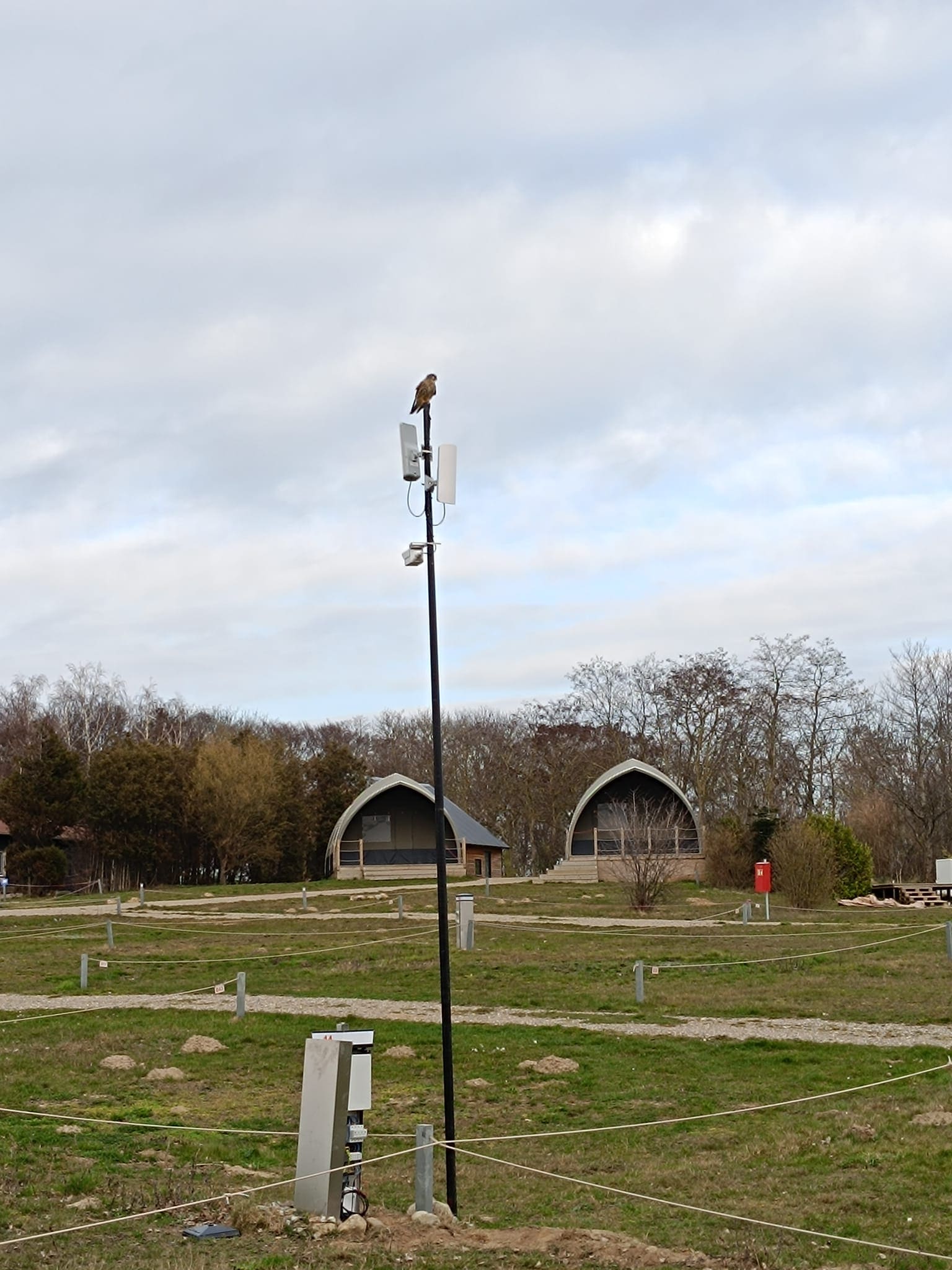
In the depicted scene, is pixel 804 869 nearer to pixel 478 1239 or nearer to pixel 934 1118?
pixel 934 1118

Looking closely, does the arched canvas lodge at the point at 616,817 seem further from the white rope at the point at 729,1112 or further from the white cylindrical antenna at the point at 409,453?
the white cylindrical antenna at the point at 409,453

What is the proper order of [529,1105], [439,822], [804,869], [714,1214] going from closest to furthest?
[714,1214], [439,822], [529,1105], [804,869]

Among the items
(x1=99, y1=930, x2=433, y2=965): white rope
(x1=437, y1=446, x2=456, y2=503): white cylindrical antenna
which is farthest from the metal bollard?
(x1=99, y1=930, x2=433, y2=965): white rope

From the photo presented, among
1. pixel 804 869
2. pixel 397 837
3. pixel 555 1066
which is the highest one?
pixel 397 837

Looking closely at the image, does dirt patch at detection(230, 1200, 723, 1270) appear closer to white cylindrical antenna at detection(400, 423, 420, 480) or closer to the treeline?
white cylindrical antenna at detection(400, 423, 420, 480)

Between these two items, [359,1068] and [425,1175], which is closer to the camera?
[425,1175]

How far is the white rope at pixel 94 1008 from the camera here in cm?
1641

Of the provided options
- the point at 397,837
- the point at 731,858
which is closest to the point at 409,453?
the point at 731,858

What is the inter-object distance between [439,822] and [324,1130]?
2033 millimetres

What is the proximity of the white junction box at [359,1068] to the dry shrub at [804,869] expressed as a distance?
26785 millimetres

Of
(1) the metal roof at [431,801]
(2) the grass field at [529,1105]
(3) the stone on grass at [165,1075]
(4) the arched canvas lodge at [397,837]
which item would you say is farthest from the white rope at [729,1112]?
(4) the arched canvas lodge at [397,837]

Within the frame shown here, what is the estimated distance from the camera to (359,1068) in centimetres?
812

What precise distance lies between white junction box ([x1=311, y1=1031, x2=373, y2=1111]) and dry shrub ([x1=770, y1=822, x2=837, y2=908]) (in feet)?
87.9

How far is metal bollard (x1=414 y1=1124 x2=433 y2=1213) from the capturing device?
760 cm
